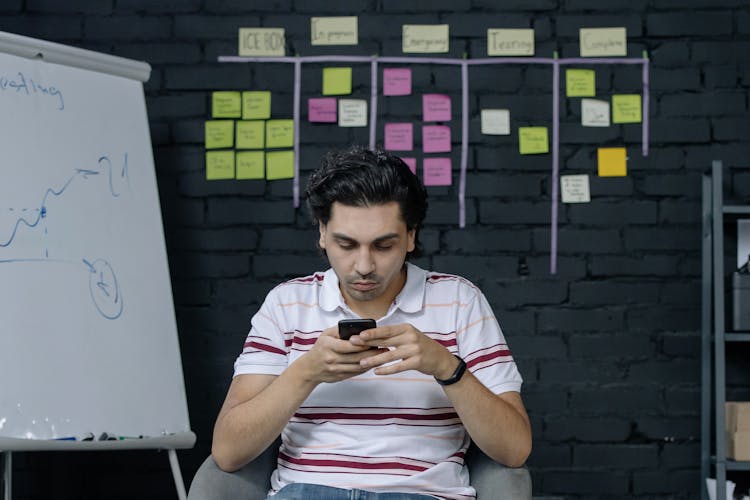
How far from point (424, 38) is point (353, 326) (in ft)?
5.45

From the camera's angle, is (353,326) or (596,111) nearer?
(353,326)

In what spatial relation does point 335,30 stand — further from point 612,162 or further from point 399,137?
point 612,162

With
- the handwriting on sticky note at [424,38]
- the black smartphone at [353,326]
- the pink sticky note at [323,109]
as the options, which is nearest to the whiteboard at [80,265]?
the pink sticky note at [323,109]

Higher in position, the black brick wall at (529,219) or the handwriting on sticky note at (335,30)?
the handwriting on sticky note at (335,30)

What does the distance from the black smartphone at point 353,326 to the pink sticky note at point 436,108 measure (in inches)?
60.4

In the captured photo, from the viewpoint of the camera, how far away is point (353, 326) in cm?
173

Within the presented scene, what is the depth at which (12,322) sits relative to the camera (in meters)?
2.37

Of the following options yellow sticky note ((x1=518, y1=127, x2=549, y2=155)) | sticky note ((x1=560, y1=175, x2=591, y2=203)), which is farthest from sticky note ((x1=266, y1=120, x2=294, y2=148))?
sticky note ((x1=560, y1=175, x2=591, y2=203))

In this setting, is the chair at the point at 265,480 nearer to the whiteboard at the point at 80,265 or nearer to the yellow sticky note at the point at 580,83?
the whiteboard at the point at 80,265

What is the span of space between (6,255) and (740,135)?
2220 mm

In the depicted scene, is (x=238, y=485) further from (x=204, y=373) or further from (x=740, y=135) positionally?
(x=740, y=135)

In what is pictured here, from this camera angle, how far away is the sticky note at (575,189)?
10.3 ft

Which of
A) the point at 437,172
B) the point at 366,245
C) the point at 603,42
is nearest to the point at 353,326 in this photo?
the point at 366,245

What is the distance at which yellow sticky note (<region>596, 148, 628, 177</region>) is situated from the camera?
3.12 metres
